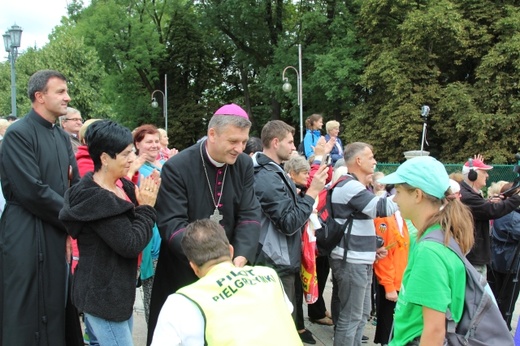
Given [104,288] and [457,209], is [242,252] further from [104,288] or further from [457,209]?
[457,209]

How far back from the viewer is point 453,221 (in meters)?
2.41

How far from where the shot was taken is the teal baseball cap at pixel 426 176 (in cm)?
247

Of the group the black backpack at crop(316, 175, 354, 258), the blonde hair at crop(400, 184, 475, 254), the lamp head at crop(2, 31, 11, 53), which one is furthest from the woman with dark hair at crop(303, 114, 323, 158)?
the lamp head at crop(2, 31, 11, 53)

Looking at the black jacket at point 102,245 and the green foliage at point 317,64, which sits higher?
the green foliage at point 317,64

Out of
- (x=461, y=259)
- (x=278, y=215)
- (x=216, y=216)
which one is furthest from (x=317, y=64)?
(x=461, y=259)

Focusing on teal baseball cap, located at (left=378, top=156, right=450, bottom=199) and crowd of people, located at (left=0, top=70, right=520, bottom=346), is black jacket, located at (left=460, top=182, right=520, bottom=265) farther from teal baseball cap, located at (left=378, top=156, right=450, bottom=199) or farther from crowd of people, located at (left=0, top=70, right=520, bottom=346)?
teal baseball cap, located at (left=378, top=156, right=450, bottom=199)

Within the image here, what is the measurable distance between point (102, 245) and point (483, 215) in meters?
4.38

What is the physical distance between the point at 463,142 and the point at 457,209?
26249 mm

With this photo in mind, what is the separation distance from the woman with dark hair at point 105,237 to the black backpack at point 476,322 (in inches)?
65.6

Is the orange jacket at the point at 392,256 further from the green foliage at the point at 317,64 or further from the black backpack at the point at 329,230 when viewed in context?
the green foliage at the point at 317,64

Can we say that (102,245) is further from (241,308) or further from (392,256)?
(392,256)

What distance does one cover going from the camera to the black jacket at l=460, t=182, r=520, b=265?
554 centimetres

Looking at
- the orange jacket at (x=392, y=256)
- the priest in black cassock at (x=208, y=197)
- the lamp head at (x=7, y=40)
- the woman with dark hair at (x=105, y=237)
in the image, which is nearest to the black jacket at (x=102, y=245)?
the woman with dark hair at (x=105, y=237)

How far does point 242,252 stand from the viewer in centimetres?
341
